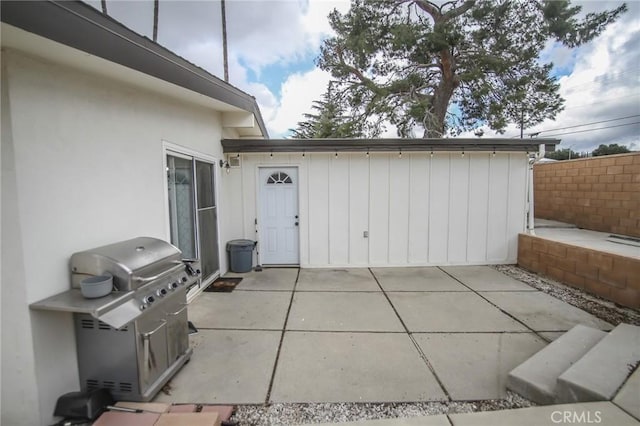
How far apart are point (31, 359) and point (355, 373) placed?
94.3 inches

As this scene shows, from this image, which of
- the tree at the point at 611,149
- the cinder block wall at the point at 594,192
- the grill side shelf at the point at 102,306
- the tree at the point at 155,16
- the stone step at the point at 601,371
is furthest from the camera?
the tree at the point at 611,149

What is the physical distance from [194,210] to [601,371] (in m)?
4.84

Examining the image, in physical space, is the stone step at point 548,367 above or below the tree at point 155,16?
below

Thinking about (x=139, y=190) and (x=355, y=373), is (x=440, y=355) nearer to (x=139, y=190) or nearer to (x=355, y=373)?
(x=355, y=373)

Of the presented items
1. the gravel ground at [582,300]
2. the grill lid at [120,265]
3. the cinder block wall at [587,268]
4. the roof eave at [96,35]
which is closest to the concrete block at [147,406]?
the grill lid at [120,265]

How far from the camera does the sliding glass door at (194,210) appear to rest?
12.5 ft

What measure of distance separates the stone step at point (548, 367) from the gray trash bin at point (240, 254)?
14.8 ft

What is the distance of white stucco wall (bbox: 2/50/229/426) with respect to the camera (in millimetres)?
1763

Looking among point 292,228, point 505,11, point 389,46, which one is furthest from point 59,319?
point 505,11

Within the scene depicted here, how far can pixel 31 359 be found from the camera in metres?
1.83

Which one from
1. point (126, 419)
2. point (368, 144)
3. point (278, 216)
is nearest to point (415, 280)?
point (368, 144)

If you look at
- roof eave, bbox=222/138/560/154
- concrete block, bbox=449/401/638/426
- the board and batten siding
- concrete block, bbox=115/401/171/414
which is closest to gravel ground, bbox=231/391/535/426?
concrete block, bbox=449/401/638/426

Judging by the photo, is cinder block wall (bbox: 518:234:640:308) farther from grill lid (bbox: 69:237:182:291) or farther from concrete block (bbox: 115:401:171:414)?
grill lid (bbox: 69:237:182:291)

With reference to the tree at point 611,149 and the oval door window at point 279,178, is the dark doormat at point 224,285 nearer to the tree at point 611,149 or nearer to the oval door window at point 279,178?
the oval door window at point 279,178
